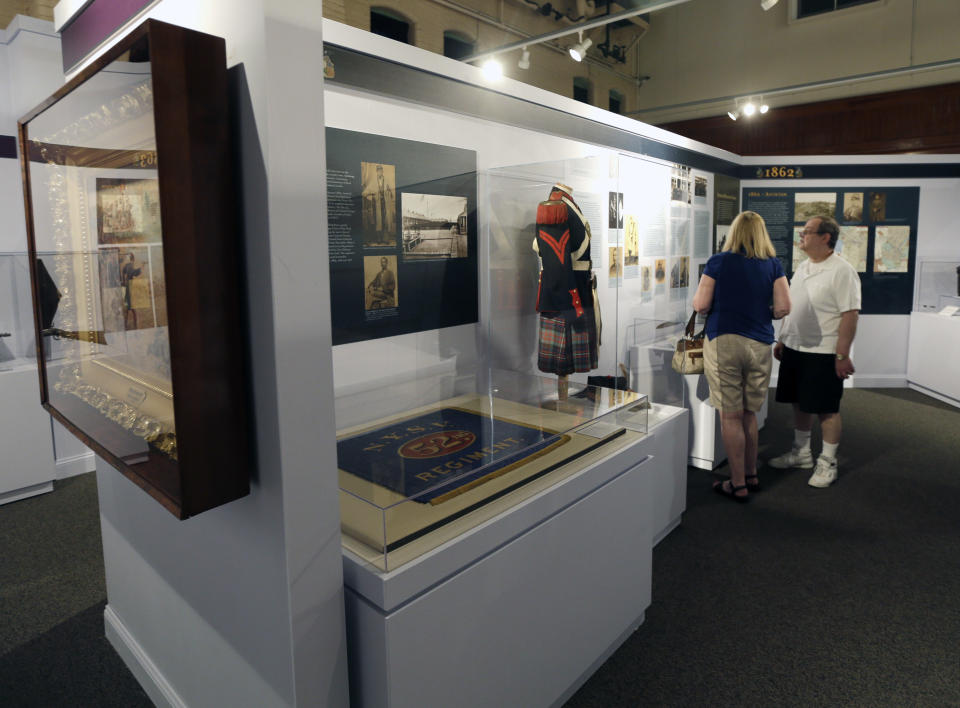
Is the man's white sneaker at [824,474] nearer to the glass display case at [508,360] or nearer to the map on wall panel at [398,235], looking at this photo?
the glass display case at [508,360]

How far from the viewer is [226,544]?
1.51 m

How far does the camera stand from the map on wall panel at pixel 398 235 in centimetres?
276

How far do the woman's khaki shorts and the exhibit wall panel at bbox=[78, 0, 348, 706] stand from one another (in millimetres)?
2576

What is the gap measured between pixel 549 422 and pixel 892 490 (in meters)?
2.88

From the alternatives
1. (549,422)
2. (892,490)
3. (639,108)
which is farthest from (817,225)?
(639,108)

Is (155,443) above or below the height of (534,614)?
above

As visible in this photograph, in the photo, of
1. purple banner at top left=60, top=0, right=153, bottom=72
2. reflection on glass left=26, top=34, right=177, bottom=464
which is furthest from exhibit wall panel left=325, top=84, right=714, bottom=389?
reflection on glass left=26, top=34, right=177, bottom=464

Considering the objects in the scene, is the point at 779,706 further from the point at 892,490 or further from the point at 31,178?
the point at 31,178

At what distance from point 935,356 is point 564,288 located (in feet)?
15.2

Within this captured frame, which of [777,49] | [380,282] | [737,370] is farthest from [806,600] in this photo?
[777,49]

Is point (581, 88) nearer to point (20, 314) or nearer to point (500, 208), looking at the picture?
point (500, 208)

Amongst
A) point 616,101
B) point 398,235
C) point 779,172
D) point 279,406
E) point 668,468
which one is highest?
point 616,101

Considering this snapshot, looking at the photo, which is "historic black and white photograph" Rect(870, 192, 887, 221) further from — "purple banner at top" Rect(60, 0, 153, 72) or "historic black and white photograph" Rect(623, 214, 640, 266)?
"purple banner at top" Rect(60, 0, 153, 72)

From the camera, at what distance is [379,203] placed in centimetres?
289
